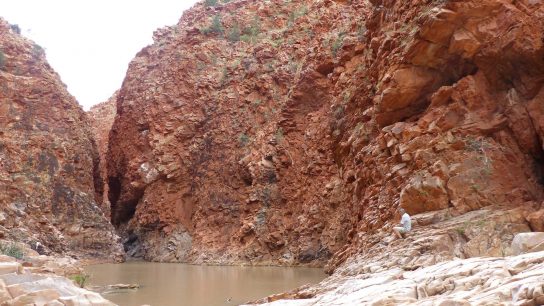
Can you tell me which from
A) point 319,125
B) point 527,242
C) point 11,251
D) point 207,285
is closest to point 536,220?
point 527,242

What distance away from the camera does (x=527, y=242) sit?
28.7 ft

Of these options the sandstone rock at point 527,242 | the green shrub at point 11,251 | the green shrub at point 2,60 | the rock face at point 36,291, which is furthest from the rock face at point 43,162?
the sandstone rock at point 527,242

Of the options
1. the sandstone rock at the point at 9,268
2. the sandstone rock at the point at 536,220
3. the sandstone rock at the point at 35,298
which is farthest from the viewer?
the sandstone rock at the point at 536,220

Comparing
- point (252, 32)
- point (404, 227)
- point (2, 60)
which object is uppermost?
point (252, 32)

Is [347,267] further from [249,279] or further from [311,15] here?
[311,15]

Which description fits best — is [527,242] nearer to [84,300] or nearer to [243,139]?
[84,300]

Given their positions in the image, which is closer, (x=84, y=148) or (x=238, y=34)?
(x=84, y=148)

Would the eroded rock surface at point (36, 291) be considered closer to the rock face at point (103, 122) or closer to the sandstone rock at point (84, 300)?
the sandstone rock at point (84, 300)

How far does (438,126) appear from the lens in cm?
1473

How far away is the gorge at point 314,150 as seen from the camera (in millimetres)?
12133

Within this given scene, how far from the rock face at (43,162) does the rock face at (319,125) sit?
14.9 ft

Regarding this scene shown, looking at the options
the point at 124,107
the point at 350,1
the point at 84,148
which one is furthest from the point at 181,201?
the point at 350,1

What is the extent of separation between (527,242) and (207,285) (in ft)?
38.0

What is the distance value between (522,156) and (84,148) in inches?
1125
